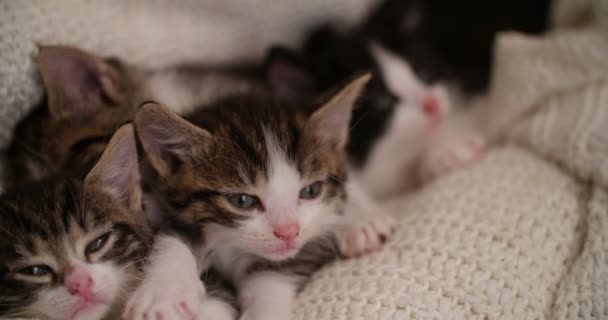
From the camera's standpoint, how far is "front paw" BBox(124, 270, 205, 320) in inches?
35.4

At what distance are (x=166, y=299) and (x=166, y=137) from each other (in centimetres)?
34

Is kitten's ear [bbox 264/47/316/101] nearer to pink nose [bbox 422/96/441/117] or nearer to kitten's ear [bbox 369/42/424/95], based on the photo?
kitten's ear [bbox 369/42/424/95]

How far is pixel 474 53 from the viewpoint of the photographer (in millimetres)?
1923

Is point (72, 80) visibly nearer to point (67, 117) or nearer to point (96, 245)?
point (67, 117)

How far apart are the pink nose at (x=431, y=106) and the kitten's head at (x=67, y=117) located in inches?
34.0

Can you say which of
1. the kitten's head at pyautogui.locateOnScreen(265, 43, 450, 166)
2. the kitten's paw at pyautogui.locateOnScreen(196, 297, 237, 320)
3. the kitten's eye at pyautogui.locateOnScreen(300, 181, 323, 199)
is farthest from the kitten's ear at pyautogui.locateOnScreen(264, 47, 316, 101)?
the kitten's paw at pyautogui.locateOnScreen(196, 297, 237, 320)

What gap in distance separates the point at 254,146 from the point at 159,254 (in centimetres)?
29

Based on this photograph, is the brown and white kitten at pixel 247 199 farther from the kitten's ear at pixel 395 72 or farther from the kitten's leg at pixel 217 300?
the kitten's ear at pixel 395 72

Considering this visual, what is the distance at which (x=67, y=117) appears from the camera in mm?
1235

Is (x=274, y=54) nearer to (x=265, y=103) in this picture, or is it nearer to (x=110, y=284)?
(x=265, y=103)

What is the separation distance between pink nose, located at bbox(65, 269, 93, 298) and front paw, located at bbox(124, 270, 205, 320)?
0.08m

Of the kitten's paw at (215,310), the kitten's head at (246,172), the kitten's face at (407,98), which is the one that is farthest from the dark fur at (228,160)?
the kitten's face at (407,98)

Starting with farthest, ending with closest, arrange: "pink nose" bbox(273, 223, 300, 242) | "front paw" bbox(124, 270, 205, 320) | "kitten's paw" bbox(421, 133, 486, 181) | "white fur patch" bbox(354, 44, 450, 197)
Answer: "white fur patch" bbox(354, 44, 450, 197) → "kitten's paw" bbox(421, 133, 486, 181) → "pink nose" bbox(273, 223, 300, 242) → "front paw" bbox(124, 270, 205, 320)

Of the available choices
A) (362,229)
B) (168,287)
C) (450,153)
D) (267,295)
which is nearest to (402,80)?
(450,153)
